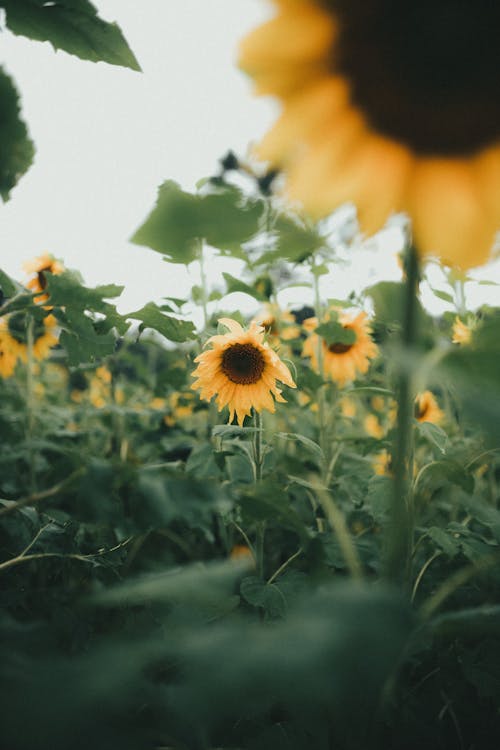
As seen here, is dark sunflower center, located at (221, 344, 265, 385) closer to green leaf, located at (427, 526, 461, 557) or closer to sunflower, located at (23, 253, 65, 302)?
green leaf, located at (427, 526, 461, 557)

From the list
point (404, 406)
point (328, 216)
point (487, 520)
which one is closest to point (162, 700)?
point (404, 406)

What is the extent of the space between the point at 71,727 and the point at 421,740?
748mm

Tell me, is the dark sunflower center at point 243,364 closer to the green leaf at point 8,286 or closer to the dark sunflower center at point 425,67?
the green leaf at point 8,286

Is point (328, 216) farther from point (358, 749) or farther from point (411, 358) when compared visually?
point (358, 749)

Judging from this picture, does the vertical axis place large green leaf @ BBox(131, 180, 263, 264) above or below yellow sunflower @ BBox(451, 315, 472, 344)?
below

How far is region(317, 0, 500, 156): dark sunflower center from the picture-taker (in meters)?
0.41

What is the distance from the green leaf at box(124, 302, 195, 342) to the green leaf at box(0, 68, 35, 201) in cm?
26

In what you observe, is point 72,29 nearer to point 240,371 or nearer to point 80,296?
point 80,296

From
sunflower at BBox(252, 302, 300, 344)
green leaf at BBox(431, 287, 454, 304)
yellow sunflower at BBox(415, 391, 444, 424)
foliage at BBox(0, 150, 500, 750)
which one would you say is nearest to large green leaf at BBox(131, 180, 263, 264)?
foliage at BBox(0, 150, 500, 750)

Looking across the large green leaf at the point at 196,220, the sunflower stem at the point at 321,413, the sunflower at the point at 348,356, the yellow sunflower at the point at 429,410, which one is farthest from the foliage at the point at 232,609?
the sunflower at the point at 348,356

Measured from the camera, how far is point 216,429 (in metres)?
1.01

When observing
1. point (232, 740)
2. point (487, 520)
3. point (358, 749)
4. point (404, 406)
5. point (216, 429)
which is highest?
point (404, 406)

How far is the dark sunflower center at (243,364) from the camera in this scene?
48.6 inches

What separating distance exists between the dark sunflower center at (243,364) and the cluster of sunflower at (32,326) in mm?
425
